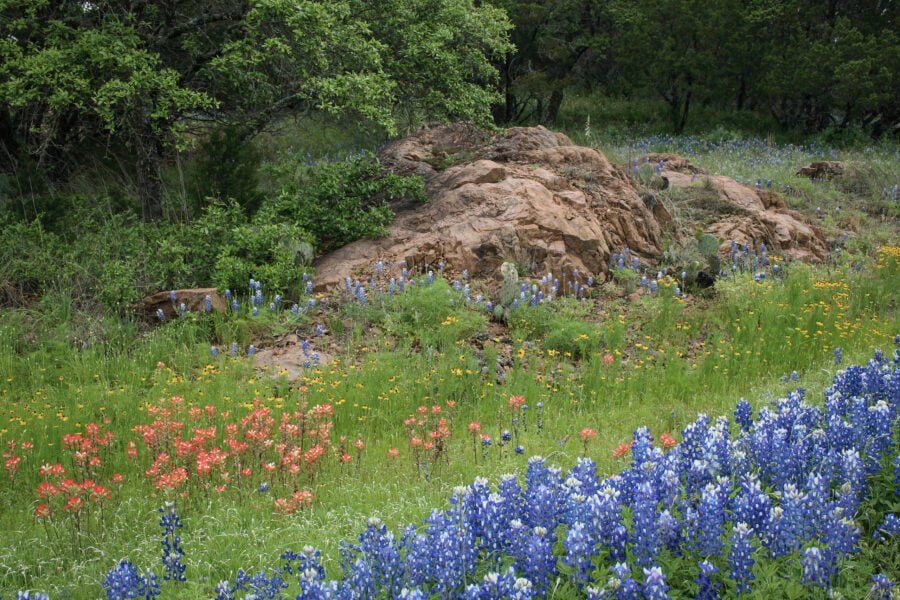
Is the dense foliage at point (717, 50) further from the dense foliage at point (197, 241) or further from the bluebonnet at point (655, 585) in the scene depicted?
the bluebonnet at point (655, 585)

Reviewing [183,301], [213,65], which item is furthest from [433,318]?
[213,65]

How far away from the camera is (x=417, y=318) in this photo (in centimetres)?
800

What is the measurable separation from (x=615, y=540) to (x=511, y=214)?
7.22 metres

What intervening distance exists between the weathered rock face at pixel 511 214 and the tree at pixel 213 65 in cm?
90

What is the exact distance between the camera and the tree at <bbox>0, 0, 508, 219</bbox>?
947 centimetres

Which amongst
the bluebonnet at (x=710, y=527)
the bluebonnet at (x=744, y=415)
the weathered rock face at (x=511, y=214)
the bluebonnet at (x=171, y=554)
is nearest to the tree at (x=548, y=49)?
the weathered rock face at (x=511, y=214)

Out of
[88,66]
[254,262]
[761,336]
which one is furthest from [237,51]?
[761,336]

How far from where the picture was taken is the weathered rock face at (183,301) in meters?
8.24

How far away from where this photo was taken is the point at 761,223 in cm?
1172

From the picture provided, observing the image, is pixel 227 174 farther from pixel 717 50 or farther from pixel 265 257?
pixel 717 50

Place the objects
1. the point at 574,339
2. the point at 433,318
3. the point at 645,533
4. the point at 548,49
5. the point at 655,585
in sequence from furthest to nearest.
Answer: the point at 548,49, the point at 433,318, the point at 574,339, the point at 645,533, the point at 655,585

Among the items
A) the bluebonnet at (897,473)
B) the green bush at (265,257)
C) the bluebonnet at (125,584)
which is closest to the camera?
the bluebonnet at (125,584)

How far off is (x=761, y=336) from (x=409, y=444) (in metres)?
3.98

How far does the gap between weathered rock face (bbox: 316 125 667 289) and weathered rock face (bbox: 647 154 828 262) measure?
1162mm
